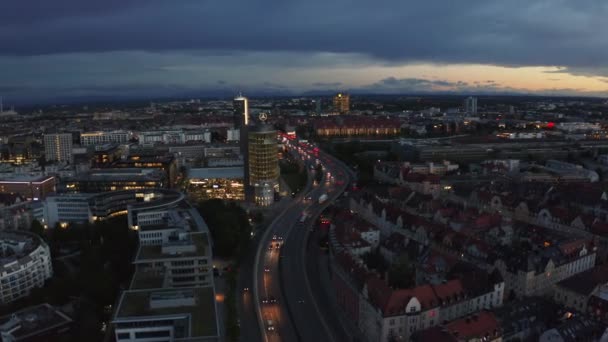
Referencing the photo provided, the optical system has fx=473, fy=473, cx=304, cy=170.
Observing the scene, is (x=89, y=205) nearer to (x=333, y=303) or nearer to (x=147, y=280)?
(x=147, y=280)

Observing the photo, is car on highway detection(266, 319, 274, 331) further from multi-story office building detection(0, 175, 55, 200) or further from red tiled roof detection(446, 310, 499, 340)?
multi-story office building detection(0, 175, 55, 200)

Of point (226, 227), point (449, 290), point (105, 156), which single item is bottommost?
point (449, 290)

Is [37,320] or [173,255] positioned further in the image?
[173,255]

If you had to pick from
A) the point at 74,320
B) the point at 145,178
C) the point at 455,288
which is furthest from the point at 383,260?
the point at 145,178

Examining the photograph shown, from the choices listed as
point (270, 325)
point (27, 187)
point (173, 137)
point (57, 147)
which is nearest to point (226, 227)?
point (270, 325)

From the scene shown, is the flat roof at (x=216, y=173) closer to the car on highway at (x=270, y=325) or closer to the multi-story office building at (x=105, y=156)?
the multi-story office building at (x=105, y=156)
